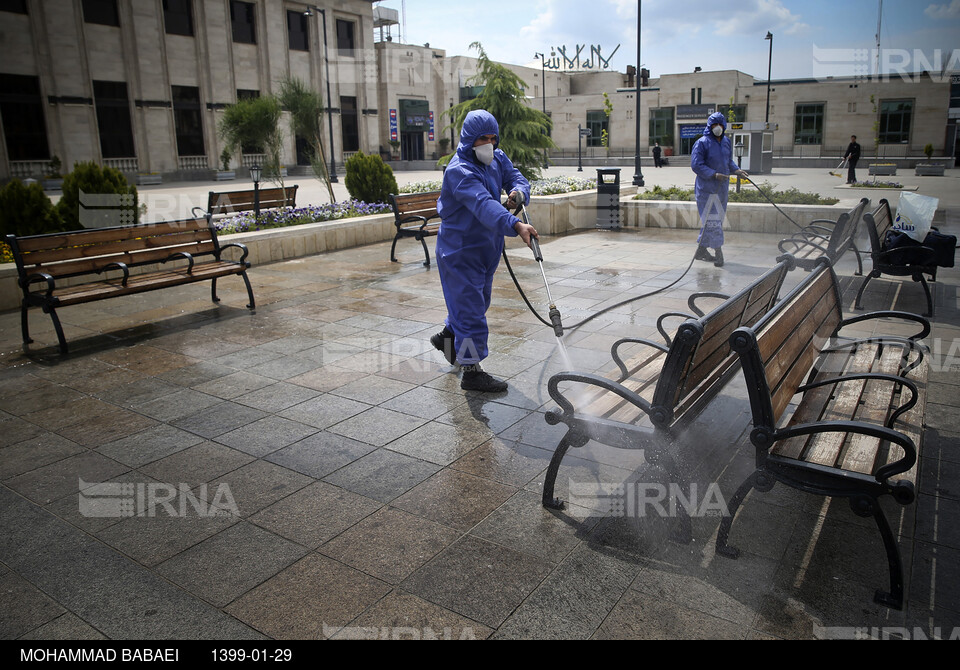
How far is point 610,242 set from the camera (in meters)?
11.7

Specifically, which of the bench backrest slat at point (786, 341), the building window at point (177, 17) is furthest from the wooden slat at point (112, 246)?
the building window at point (177, 17)

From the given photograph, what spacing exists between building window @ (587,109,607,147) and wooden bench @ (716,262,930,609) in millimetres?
57150

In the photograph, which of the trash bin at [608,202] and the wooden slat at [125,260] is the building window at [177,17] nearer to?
the trash bin at [608,202]

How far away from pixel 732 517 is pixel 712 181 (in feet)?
25.2

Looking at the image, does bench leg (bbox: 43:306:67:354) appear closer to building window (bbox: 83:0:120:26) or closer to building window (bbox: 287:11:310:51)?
building window (bbox: 83:0:120:26)

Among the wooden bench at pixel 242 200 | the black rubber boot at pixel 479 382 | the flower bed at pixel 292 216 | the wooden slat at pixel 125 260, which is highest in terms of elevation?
the wooden bench at pixel 242 200

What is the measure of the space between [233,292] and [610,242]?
619 cm

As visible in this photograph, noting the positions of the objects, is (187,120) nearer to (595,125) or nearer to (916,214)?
(595,125)

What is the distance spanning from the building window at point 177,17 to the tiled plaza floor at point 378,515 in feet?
121

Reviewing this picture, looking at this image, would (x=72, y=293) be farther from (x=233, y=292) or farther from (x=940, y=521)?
(x=940, y=521)

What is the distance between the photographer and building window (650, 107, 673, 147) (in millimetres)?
54469

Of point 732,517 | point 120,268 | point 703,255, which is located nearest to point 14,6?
point 120,268

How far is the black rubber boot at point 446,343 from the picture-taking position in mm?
5398

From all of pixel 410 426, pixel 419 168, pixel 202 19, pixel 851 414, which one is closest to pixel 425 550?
pixel 410 426
